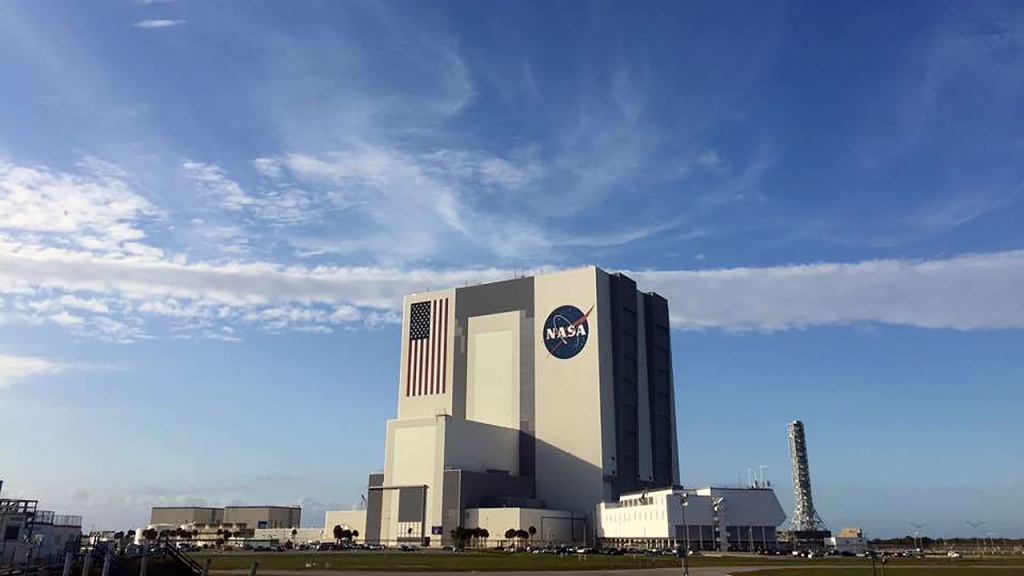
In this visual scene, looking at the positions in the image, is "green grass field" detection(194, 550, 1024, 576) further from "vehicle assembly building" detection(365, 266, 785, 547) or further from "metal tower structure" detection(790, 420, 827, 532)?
"metal tower structure" detection(790, 420, 827, 532)

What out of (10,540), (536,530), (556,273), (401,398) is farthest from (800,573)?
(401,398)

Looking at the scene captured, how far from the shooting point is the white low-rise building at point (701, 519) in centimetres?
12038

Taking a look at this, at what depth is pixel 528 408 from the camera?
15338 cm

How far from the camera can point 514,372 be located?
15675 cm

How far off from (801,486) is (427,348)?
287ft

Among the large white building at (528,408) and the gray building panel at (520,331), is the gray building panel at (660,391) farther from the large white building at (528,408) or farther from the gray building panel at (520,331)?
the gray building panel at (520,331)

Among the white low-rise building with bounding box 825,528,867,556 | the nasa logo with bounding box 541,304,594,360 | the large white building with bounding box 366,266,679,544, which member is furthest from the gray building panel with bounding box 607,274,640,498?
the white low-rise building with bounding box 825,528,867,556

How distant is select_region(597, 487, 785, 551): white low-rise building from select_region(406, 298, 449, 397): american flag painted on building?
51.4 metres

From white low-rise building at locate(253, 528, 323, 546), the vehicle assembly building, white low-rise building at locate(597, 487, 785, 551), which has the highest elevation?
the vehicle assembly building

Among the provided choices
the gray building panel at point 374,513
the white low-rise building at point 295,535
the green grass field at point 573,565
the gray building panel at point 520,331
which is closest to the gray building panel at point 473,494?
the gray building panel at point 520,331

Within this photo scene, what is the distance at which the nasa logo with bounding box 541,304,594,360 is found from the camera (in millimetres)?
→ 150375

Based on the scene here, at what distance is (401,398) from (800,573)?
4661 inches

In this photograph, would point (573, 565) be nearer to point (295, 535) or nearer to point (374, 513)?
point (374, 513)

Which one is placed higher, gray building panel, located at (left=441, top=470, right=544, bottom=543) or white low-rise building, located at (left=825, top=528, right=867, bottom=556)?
gray building panel, located at (left=441, top=470, right=544, bottom=543)
